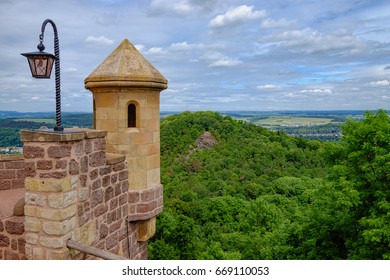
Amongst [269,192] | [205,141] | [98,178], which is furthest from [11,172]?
[205,141]

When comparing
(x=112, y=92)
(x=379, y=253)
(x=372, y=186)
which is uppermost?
(x=112, y=92)

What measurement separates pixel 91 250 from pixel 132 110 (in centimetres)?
260

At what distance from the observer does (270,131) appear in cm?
6669

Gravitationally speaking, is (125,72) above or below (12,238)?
above

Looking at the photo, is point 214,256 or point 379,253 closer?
point 379,253

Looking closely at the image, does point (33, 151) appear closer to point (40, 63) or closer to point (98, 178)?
point (98, 178)

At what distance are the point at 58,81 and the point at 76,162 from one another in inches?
46.8

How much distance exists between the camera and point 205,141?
5581 centimetres

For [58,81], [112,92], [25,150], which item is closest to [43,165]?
[25,150]

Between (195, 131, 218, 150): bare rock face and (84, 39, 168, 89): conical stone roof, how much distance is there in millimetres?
47969

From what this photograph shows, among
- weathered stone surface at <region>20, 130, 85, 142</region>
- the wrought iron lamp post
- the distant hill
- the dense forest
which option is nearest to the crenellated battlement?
weathered stone surface at <region>20, 130, 85, 142</region>

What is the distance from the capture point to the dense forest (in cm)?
980

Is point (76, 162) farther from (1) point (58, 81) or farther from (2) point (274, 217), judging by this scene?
(2) point (274, 217)

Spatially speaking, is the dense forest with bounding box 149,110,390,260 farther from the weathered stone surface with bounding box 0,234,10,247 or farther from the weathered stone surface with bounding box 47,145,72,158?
the weathered stone surface with bounding box 0,234,10,247
